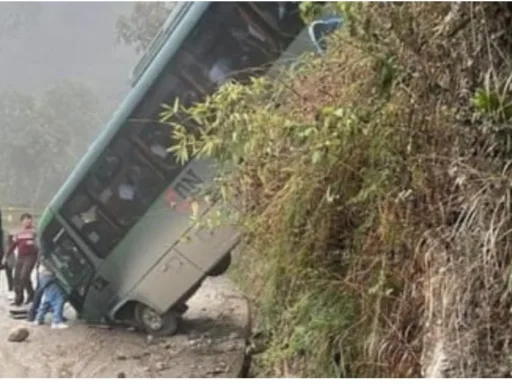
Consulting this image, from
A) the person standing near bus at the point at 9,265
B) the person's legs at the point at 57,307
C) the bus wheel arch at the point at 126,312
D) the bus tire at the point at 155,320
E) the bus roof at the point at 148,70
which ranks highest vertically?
the bus roof at the point at 148,70

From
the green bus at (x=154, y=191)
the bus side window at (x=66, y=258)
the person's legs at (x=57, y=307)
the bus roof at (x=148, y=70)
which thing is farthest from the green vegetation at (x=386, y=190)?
the person's legs at (x=57, y=307)

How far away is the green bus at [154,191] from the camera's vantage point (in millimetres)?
1977

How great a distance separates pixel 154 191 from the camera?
8.02ft

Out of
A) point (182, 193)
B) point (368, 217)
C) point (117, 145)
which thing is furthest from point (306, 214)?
point (117, 145)

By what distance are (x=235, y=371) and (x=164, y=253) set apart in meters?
0.62

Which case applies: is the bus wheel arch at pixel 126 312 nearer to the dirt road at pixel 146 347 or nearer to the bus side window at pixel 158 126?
the dirt road at pixel 146 347

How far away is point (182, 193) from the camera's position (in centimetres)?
232

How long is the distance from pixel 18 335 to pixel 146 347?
446 mm

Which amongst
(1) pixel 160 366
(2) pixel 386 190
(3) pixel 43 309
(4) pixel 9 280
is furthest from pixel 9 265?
(2) pixel 386 190

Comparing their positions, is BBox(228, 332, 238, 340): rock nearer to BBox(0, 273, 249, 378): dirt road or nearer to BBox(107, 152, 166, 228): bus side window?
BBox(0, 273, 249, 378): dirt road

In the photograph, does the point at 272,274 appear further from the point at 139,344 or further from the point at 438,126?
the point at 139,344

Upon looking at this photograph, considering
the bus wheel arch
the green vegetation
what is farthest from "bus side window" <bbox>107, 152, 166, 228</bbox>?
the green vegetation

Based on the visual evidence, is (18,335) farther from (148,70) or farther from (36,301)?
(148,70)

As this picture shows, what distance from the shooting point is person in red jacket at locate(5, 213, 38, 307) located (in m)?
2.21
